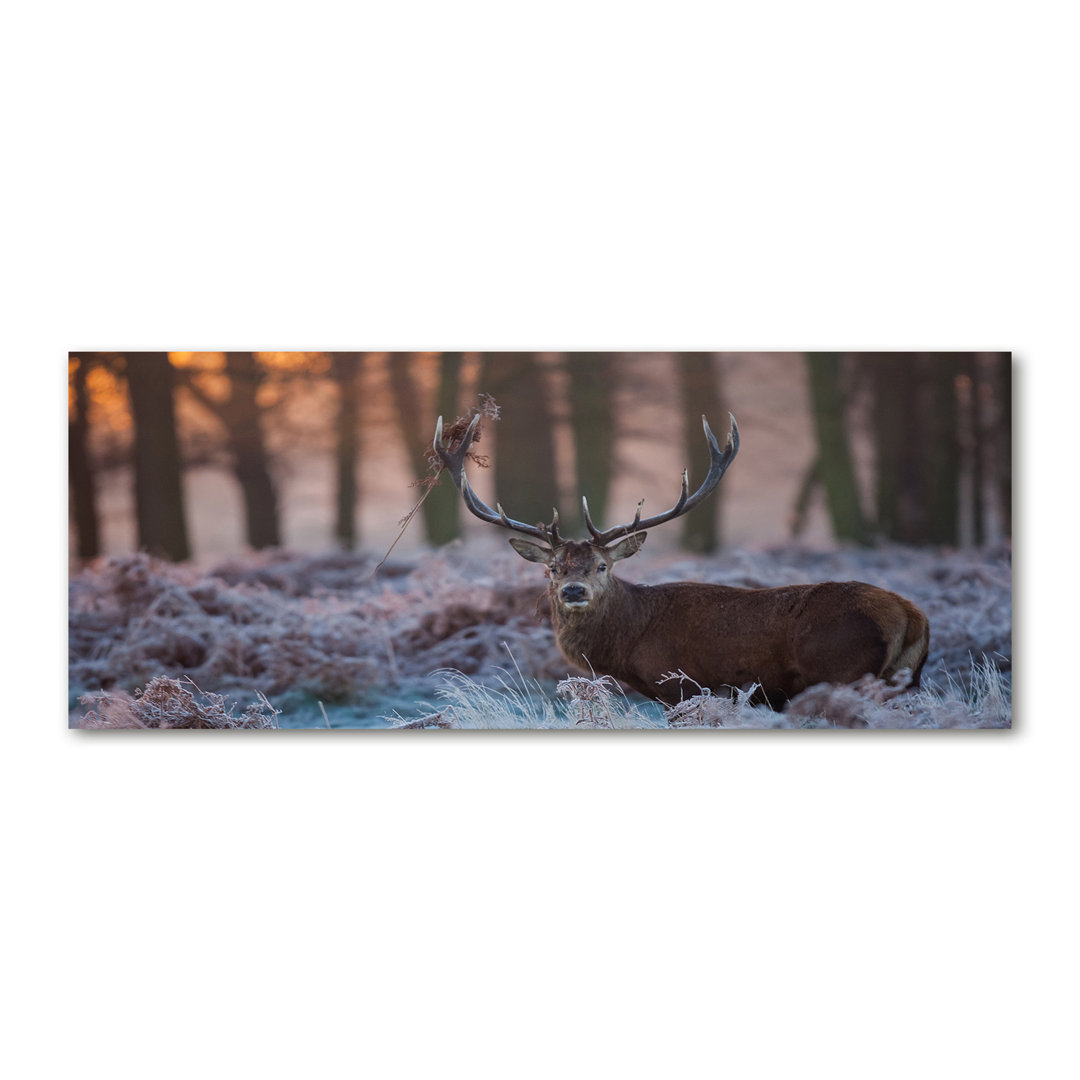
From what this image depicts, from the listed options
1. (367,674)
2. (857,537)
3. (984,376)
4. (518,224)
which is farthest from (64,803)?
(984,376)

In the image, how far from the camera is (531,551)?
402cm

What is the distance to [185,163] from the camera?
12.7 ft

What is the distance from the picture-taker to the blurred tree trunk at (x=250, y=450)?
4.05m

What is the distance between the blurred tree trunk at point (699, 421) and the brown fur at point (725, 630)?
0.25 m

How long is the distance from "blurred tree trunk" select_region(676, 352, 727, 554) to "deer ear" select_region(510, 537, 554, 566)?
22.8 inches

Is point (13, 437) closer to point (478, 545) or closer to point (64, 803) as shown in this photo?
point (64, 803)

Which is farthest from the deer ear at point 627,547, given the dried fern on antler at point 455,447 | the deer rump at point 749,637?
the dried fern on antler at point 455,447

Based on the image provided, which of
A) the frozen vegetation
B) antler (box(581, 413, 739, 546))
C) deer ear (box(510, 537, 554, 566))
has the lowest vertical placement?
the frozen vegetation

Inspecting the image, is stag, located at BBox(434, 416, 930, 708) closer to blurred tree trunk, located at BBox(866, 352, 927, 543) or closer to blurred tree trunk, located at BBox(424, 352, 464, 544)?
blurred tree trunk, located at BBox(424, 352, 464, 544)

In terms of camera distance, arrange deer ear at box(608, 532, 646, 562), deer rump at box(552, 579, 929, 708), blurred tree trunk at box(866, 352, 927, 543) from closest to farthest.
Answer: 1. deer rump at box(552, 579, 929, 708)
2. deer ear at box(608, 532, 646, 562)
3. blurred tree trunk at box(866, 352, 927, 543)

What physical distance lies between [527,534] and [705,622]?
0.80m

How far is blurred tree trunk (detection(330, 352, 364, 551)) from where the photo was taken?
406 cm

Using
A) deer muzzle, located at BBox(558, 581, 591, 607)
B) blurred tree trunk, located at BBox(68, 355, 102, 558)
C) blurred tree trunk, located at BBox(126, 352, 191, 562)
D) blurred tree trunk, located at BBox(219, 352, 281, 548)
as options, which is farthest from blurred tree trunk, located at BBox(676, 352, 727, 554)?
blurred tree trunk, located at BBox(68, 355, 102, 558)

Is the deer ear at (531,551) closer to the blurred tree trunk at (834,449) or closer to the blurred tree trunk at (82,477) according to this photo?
the blurred tree trunk at (834,449)
